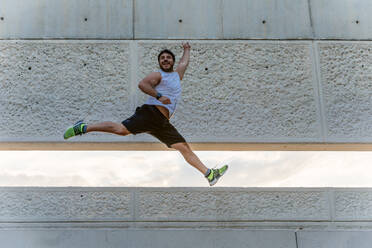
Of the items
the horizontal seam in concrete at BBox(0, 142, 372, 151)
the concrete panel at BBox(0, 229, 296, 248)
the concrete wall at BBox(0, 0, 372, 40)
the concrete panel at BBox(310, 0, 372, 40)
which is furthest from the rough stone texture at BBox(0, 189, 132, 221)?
the concrete panel at BBox(310, 0, 372, 40)

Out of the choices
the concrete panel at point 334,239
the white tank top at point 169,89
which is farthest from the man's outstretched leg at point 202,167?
the concrete panel at point 334,239

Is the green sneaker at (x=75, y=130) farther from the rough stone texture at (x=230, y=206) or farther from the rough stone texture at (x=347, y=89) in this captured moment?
the rough stone texture at (x=347, y=89)

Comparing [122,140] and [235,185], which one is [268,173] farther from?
[122,140]

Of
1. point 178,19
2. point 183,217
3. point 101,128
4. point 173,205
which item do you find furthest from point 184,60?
point 183,217

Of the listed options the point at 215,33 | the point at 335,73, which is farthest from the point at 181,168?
the point at 335,73

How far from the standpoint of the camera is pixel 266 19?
5.40m

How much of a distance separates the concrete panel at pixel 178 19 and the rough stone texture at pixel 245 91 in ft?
0.46

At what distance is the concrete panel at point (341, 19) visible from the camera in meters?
5.40

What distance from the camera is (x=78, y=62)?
5.16 metres

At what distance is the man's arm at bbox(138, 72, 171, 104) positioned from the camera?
13.6 ft

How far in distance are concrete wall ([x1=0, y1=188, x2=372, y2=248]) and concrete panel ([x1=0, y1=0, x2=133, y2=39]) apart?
6.17 feet

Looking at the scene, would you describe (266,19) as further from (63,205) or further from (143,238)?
(63,205)

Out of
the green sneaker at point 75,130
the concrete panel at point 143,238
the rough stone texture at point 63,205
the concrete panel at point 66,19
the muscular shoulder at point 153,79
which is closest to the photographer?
the muscular shoulder at point 153,79

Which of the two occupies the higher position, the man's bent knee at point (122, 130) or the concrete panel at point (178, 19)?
the concrete panel at point (178, 19)
